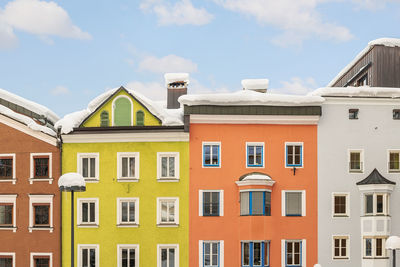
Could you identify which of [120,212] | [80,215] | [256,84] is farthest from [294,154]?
[80,215]

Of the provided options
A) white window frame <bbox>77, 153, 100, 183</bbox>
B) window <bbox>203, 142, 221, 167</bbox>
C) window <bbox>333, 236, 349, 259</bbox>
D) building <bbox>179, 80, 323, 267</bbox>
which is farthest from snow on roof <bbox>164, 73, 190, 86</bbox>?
window <bbox>333, 236, 349, 259</bbox>

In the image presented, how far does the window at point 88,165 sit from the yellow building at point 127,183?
7 centimetres

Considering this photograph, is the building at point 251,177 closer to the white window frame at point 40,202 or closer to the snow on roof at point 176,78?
the snow on roof at point 176,78

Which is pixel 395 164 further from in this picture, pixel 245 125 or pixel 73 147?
pixel 73 147

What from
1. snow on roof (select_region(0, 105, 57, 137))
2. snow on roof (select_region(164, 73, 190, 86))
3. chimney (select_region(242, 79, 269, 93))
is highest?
snow on roof (select_region(164, 73, 190, 86))

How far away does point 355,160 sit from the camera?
133ft

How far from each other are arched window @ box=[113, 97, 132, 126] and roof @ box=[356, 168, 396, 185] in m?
15.6

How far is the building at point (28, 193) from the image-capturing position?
40.2 metres

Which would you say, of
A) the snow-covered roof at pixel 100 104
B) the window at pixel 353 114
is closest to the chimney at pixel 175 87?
the snow-covered roof at pixel 100 104

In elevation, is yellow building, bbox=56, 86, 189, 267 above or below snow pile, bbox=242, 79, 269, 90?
below

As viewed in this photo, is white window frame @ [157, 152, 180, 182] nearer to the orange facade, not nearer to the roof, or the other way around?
the orange facade

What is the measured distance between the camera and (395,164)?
4066cm

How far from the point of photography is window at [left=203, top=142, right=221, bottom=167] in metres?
40.3

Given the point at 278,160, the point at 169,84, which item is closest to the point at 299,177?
the point at 278,160
